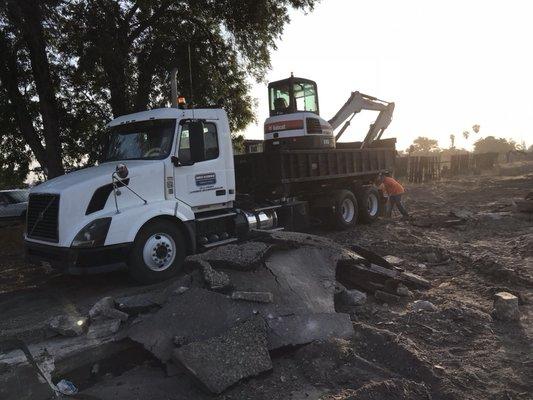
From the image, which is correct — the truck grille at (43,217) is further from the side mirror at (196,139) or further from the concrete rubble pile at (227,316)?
the side mirror at (196,139)

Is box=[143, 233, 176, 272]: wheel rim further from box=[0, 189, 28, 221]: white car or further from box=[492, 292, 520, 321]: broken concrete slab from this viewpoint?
box=[0, 189, 28, 221]: white car

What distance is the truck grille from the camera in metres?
6.66

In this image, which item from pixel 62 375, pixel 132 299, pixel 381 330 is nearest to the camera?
pixel 62 375

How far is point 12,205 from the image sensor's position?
17031 millimetres

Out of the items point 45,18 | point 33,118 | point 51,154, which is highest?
point 45,18

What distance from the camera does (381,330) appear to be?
513 centimetres

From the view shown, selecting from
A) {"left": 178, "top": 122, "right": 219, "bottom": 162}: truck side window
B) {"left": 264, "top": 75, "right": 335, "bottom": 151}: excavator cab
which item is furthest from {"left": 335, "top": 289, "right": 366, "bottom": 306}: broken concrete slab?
{"left": 264, "top": 75, "right": 335, "bottom": 151}: excavator cab

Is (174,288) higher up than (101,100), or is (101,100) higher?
(101,100)

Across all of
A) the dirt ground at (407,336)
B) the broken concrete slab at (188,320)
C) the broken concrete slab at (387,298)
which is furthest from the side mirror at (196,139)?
the broken concrete slab at (387,298)

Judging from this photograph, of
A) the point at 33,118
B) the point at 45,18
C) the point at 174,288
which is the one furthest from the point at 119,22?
the point at 174,288

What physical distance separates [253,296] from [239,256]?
1.14 meters

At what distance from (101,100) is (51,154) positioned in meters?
2.98

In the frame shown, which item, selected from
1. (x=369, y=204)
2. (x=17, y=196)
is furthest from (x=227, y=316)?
(x=17, y=196)

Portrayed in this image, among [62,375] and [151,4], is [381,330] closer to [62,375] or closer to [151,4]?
[62,375]
